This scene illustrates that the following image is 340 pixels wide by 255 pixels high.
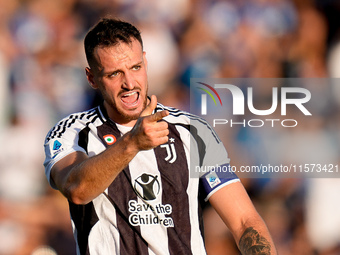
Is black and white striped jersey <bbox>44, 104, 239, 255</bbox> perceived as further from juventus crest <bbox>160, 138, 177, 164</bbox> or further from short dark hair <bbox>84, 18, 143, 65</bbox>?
short dark hair <bbox>84, 18, 143, 65</bbox>

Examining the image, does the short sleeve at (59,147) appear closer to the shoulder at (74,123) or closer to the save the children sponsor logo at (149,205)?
the shoulder at (74,123)

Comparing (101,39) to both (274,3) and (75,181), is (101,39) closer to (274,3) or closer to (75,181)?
(75,181)

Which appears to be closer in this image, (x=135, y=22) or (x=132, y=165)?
(x=132, y=165)

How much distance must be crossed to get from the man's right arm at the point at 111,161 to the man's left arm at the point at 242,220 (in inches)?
28.8

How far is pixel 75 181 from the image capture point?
193 cm

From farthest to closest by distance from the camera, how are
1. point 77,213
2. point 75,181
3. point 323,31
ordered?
point 323,31 < point 77,213 < point 75,181

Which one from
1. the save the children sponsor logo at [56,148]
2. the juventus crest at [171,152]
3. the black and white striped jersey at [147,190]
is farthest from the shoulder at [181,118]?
the save the children sponsor logo at [56,148]

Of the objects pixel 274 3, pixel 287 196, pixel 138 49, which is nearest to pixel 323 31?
pixel 274 3

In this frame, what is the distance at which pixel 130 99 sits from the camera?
90.4 inches

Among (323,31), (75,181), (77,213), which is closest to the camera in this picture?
(75,181)

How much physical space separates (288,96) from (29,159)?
219cm

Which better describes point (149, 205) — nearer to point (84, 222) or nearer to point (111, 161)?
point (84, 222)

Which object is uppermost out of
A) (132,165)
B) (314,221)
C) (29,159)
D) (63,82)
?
(63,82)

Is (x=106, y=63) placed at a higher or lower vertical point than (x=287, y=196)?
higher
